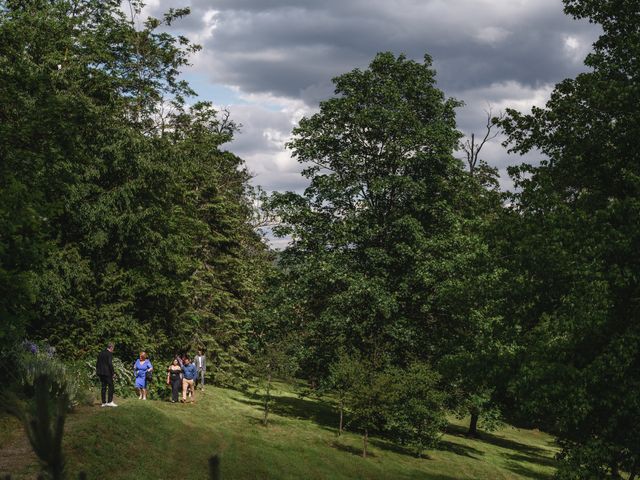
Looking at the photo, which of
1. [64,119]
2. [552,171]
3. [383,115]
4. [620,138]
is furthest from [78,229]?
[620,138]

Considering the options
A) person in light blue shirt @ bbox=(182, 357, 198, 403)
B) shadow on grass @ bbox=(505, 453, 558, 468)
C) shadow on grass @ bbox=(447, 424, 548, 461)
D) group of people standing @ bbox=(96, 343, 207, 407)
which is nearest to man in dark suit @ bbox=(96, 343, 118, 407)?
group of people standing @ bbox=(96, 343, 207, 407)

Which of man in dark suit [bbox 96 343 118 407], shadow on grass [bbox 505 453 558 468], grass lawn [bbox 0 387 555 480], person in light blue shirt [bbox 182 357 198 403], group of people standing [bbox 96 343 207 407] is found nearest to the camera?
grass lawn [bbox 0 387 555 480]

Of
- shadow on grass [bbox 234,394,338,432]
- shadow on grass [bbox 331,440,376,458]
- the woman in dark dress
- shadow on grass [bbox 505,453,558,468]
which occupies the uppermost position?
the woman in dark dress

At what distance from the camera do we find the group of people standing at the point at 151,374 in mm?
19406

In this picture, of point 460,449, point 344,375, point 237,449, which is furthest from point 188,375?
point 460,449

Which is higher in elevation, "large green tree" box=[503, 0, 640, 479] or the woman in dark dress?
"large green tree" box=[503, 0, 640, 479]

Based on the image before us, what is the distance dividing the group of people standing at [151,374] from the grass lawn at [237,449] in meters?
0.72

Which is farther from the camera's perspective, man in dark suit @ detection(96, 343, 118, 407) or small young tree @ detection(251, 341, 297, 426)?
small young tree @ detection(251, 341, 297, 426)

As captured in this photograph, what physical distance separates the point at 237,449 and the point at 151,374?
975 cm

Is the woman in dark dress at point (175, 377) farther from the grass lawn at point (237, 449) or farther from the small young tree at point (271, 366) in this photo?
the small young tree at point (271, 366)

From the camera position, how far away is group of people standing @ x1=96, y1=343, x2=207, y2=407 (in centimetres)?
1941

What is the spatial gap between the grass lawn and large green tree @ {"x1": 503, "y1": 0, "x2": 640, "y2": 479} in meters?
5.95

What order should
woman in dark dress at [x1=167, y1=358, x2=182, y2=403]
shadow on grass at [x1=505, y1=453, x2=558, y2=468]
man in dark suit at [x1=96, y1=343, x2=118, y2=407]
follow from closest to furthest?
man in dark suit at [x1=96, y1=343, x2=118, y2=407] < woman in dark dress at [x1=167, y1=358, x2=182, y2=403] < shadow on grass at [x1=505, y1=453, x2=558, y2=468]

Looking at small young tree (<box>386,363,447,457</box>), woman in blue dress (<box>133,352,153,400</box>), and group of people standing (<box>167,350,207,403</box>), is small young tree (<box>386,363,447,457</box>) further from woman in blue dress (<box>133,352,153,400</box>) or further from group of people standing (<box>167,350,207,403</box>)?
woman in blue dress (<box>133,352,153,400</box>)
